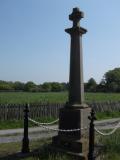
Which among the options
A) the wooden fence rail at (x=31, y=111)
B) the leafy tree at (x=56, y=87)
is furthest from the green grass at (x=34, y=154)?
the leafy tree at (x=56, y=87)

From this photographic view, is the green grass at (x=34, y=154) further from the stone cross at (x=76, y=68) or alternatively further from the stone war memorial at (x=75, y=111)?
the stone cross at (x=76, y=68)

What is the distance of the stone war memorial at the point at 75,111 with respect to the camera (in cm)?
877

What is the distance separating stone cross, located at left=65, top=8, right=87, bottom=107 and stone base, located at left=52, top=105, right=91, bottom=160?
31 centimetres

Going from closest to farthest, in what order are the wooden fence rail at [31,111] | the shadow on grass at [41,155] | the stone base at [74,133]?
1. the shadow on grass at [41,155]
2. the stone base at [74,133]
3. the wooden fence rail at [31,111]

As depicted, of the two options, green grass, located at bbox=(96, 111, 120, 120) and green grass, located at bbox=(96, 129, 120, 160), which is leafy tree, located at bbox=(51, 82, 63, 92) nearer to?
green grass, located at bbox=(96, 111, 120, 120)

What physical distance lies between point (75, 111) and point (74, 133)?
60 cm

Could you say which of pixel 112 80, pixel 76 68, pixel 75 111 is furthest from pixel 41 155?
pixel 112 80

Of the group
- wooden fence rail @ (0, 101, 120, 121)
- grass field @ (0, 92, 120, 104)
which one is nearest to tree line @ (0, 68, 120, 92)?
grass field @ (0, 92, 120, 104)

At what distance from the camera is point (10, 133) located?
44.5 feet

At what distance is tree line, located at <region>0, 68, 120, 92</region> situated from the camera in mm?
117250

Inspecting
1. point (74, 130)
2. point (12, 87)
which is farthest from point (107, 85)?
point (74, 130)

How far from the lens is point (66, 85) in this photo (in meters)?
128

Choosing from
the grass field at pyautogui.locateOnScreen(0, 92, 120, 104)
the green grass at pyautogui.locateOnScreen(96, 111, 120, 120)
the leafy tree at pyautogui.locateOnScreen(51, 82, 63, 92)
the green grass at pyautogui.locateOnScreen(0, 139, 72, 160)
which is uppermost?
the leafy tree at pyautogui.locateOnScreen(51, 82, 63, 92)

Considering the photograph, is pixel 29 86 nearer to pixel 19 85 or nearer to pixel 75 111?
pixel 19 85
